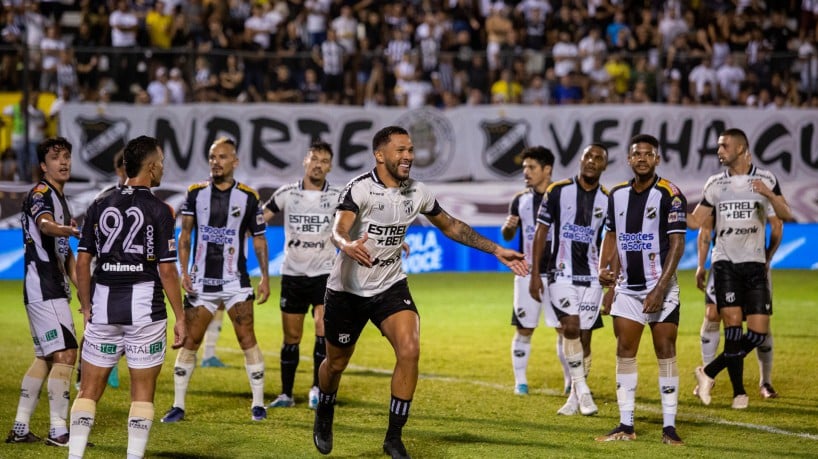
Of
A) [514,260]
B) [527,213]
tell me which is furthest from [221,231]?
[514,260]

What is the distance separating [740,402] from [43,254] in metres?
6.31

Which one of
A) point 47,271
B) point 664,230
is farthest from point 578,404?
point 47,271

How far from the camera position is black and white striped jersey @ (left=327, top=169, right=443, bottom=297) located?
8.10 metres

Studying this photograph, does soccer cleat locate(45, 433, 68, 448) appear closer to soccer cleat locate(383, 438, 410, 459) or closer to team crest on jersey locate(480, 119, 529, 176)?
soccer cleat locate(383, 438, 410, 459)

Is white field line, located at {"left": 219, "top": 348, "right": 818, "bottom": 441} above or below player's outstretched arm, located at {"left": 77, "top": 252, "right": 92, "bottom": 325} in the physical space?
below

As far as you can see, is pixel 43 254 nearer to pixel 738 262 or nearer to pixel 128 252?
pixel 128 252

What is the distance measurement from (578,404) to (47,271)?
4.78 m

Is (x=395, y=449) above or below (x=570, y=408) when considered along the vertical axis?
above

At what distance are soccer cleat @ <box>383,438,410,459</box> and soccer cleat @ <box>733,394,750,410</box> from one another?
151 inches

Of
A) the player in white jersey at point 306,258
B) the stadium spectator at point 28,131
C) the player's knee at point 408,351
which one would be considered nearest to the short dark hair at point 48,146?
the player in white jersey at point 306,258

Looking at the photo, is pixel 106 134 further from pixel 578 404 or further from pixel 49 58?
pixel 578 404

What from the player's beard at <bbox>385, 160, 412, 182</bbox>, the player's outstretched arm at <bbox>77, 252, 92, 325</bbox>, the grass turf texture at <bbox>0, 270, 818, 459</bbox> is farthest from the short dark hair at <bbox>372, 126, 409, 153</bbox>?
the grass turf texture at <bbox>0, 270, 818, 459</bbox>

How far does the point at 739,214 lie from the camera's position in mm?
10531

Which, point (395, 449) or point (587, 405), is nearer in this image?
point (395, 449)
